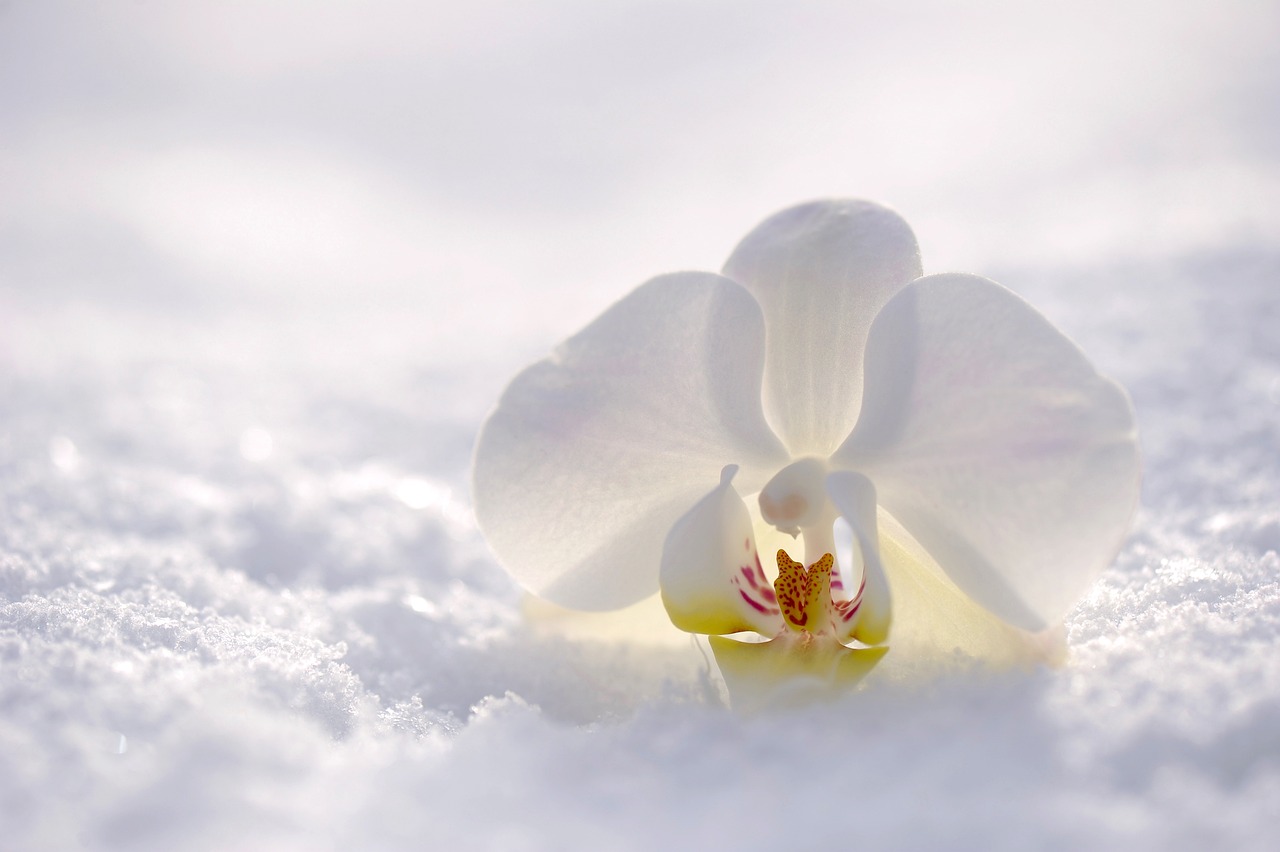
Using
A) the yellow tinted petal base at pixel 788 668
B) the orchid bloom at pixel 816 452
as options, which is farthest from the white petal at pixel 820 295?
the yellow tinted petal base at pixel 788 668

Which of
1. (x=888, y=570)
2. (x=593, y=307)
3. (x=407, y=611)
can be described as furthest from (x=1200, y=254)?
(x=407, y=611)

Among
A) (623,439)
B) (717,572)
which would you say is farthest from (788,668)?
(623,439)

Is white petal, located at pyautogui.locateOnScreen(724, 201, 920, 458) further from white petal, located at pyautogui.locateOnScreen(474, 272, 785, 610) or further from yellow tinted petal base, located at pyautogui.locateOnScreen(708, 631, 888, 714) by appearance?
yellow tinted petal base, located at pyautogui.locateOnScreen(708, 631, 888, 714)

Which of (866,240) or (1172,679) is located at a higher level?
(866,240)

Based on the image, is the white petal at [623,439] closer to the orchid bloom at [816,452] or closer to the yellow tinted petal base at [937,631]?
the orchid bloom at [816,452]

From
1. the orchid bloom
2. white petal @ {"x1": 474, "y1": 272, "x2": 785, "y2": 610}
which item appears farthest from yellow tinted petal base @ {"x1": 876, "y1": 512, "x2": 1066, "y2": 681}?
white petal @ {"x1": 474, "y1": 272, "x2": 785, "y2": 610}

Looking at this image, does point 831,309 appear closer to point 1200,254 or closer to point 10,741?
point 10,741

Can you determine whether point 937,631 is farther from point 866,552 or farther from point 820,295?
point 820,295
